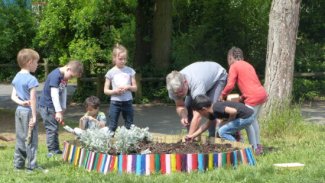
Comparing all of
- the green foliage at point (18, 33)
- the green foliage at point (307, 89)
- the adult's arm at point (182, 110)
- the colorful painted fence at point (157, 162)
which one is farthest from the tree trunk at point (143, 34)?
the colorful painted fence at point (157, 162)

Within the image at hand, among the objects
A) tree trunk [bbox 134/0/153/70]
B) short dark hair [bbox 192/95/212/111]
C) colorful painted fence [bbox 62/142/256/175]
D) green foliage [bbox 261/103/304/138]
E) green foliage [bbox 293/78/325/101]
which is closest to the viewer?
colorful painted fence [bbox 62/142/256/175]

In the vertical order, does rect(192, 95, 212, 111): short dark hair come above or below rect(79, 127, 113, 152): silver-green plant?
above

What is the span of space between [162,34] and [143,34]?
1185 mm

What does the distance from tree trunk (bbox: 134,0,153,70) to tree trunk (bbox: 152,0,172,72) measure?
2.20 feet

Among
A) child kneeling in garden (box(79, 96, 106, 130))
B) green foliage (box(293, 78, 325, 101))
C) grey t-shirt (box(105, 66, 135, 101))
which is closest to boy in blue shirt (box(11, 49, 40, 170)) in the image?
child kneeling in garden (box(79, 96, 106, 130))

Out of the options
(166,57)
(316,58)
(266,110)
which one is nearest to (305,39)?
(316,58)

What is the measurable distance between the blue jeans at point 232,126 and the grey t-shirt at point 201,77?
1.81 ft

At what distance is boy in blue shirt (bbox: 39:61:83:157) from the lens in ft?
29.1

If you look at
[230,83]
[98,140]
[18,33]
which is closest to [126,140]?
[98,140]

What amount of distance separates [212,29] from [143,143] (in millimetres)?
15192

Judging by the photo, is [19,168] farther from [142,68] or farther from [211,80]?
[142,68]

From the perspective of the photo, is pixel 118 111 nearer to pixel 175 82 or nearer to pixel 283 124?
pixel 175 82

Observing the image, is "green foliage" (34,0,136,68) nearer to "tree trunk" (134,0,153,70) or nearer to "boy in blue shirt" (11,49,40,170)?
"tree trunk" (134,0,153,70)

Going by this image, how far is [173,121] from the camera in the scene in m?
16.1
